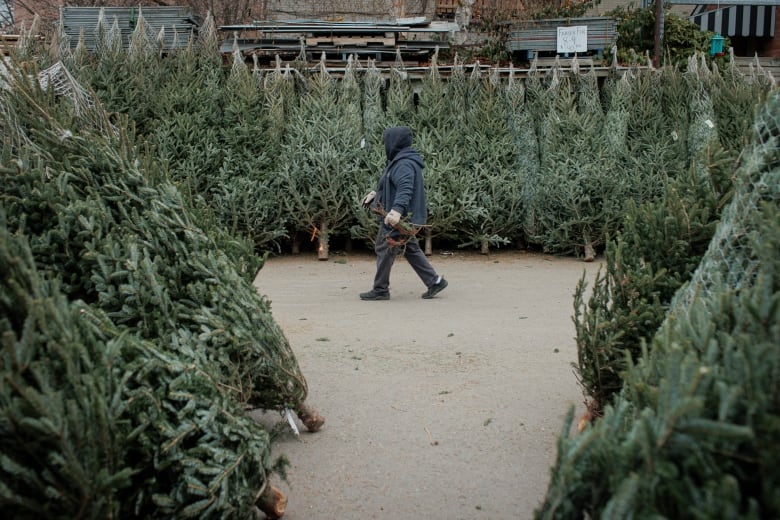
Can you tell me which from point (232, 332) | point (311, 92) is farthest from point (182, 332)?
point (311, 92)

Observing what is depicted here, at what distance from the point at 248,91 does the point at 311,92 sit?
3.32ft

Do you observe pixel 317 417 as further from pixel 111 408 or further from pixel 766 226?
pixel 766 226

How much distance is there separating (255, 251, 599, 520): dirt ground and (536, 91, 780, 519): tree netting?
1.78m

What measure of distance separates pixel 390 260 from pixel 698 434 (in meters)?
7.34

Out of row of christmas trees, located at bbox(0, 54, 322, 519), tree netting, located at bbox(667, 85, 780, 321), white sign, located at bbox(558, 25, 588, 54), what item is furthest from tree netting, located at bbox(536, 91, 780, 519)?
white sign, located at bbox(558, 25, 588, 54)

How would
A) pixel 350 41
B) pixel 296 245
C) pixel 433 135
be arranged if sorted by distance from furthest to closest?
pixel 350 41
pixel 296 245
pixel 433 135

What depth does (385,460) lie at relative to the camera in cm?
466

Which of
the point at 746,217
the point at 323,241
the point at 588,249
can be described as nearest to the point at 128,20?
Answer: the point at 323,241

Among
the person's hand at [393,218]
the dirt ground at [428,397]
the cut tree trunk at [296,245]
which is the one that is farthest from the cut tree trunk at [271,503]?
the cut tree trunk at [296,245]

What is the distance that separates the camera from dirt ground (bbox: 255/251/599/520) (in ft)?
13.9

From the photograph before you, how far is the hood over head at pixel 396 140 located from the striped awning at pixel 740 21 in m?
14.3

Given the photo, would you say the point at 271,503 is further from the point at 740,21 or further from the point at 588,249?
the point at 740,21

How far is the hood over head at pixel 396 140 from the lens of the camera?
9.52 metres

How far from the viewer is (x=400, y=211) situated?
9.28 m
